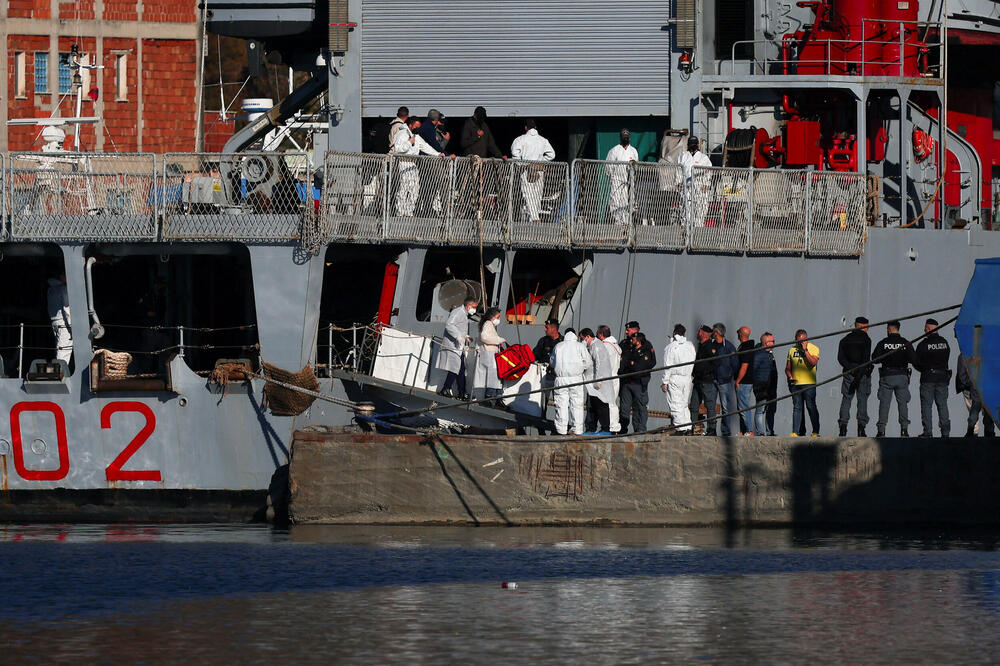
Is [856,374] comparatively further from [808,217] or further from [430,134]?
[430,134]

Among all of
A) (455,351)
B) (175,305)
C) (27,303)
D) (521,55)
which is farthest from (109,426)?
(521,55)

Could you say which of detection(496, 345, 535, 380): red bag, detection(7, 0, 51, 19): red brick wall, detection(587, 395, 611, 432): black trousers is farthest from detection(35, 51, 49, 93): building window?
detection(587, 395, 611, 432): black trousers

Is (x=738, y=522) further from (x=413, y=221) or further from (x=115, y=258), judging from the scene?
(x=115, y=258)

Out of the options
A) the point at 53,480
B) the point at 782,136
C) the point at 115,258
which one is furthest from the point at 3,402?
the point at 782,136

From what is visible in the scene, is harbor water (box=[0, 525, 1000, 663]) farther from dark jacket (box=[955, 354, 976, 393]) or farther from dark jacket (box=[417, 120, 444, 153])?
dark jacket (box=[417, 120, 444, 153])

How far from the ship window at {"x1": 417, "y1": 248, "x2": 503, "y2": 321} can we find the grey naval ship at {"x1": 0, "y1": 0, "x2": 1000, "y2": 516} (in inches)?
1.9

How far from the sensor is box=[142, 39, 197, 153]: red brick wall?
49.9m

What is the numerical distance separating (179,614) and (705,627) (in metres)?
4.39

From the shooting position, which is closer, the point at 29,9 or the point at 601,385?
the point at 601,385

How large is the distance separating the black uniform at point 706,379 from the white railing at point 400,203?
1.56 meters

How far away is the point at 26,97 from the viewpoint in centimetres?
4825

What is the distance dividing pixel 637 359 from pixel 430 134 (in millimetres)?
4127

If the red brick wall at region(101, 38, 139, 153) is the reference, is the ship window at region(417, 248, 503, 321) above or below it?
below

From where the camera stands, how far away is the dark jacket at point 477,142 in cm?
2205
